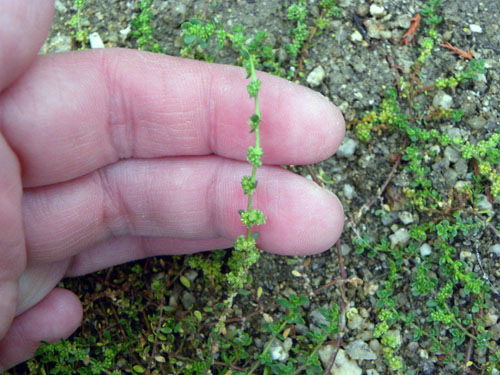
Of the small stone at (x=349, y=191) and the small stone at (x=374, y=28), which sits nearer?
the small stone at (x=349, y=191)

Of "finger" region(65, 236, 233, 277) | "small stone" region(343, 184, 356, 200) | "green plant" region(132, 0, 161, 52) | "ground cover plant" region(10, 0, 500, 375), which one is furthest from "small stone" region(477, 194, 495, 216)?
"green plant" region(132, 0, 161, 52)

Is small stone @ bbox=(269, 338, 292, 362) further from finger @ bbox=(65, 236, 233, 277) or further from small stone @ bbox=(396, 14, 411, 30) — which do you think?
small stone @ bbox=(396, 14, 411, 30)

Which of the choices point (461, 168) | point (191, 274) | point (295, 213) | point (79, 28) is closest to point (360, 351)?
point (295, 213)

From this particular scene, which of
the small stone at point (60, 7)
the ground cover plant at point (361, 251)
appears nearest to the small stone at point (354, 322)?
the ground cover plant at point (361, 251)

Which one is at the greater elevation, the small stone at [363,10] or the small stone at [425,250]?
the small stone at [363,10]

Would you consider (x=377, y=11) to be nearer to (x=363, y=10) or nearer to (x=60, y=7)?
(x=363, y=10)

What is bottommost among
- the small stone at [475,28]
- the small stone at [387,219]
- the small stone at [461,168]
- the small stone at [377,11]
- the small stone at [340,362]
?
the small stone at [340,362]

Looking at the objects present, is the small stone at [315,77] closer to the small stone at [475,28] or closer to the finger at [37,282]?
the small stone at [475,28]
